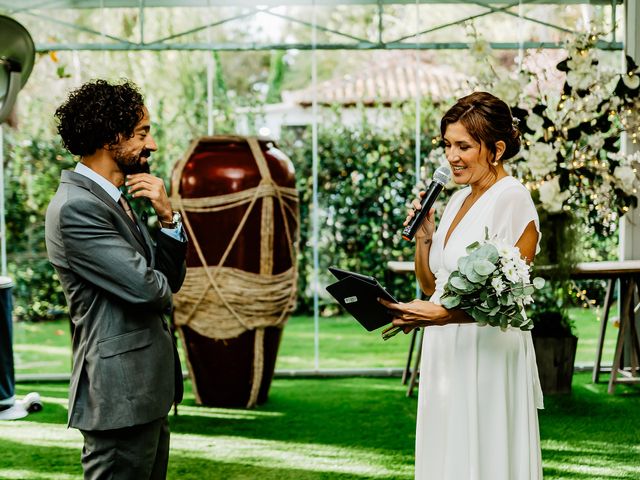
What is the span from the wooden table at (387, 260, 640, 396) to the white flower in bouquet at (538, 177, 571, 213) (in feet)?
Answer: 1.34

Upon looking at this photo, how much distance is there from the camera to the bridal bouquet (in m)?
2.13

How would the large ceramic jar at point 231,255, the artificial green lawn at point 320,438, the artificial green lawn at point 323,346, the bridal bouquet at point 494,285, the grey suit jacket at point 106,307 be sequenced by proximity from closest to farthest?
the grey suit jacket at point 106,307, the bridal bouquet at point 494,285, the artificial green lawn at point 320,438, the large ceramic jar at point 231,255, the artificial green lawn at point 323,346

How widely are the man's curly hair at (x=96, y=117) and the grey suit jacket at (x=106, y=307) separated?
95 mm

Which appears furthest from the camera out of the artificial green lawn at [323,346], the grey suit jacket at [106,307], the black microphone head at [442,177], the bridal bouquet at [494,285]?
the artificial green lawn at [323,346]

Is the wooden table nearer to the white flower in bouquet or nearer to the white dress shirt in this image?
the white flower in bouquet

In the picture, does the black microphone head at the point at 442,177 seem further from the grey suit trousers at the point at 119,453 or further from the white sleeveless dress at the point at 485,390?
the grey suit trousers at the point at 119,453

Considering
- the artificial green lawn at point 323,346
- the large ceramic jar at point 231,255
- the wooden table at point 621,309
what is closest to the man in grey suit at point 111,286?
the large ceramic jar at point 231,255

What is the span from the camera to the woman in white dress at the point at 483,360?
233cm

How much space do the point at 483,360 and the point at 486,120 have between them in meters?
0.70

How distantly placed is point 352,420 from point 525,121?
6.59ft

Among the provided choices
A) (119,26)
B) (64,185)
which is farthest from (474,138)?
(119,26)

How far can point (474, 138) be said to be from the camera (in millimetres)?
2361

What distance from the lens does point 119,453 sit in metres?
2.07

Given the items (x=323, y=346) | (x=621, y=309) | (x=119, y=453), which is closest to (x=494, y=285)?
(x=119, y=453)
